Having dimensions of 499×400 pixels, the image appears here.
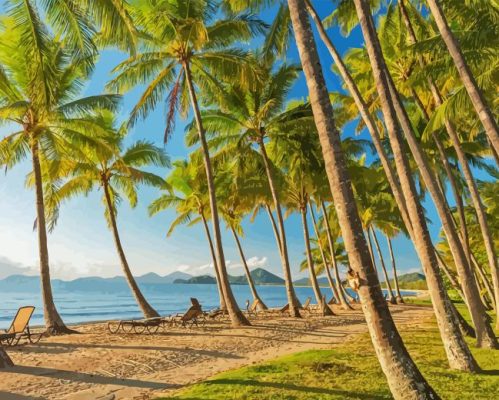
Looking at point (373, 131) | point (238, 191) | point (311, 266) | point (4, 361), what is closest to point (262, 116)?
point (238, 191)

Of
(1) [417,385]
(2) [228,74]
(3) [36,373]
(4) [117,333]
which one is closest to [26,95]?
(2) [228,74]

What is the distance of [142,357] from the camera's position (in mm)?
9531

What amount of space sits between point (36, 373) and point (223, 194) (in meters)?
18.7

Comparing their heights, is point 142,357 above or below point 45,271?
below

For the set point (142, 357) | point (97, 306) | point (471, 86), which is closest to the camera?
point (471, 86)

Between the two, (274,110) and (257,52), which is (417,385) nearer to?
(257,52)

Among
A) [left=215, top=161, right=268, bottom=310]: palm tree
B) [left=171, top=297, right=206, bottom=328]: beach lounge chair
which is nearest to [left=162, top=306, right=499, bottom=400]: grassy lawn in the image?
[left=171, top=297, right=206, bottom=328]: beach lounge chair

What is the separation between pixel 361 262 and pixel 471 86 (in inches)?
191

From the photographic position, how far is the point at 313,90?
17.4 feet

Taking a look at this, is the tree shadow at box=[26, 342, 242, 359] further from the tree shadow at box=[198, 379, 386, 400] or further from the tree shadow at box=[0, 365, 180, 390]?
the tree shadow at box=[198, 379, 386, 400]

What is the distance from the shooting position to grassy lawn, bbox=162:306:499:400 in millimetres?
5848

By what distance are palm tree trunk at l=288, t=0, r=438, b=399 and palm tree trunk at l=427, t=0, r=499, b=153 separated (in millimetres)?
3771

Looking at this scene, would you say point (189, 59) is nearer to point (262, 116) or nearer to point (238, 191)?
point (262, 116)

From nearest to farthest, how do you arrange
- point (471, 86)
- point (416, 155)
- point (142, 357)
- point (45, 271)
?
point (471, 86), point (416, 155), point (142, 357), point (45, 271)
